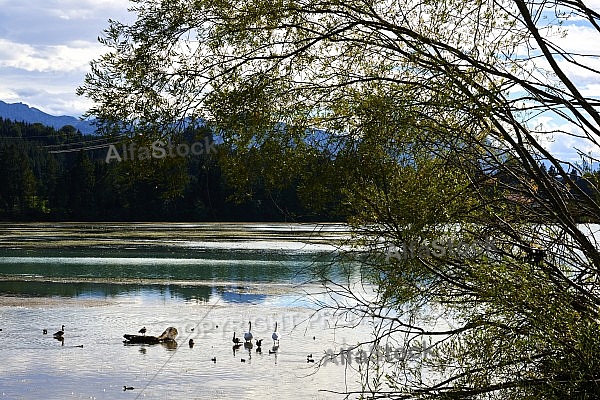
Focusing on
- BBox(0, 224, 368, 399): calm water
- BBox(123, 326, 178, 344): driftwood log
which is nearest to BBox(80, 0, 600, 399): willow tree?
BBox(0, 224, 368, 399): calm water

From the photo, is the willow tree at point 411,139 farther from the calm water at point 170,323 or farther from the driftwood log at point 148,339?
the driftwood log at point 148,339

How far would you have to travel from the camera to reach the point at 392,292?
483cm

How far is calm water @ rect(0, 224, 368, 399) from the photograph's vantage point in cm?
1073

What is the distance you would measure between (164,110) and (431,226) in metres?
1.65

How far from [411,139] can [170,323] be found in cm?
1105

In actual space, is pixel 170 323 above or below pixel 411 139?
below

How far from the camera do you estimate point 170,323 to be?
1512 cm

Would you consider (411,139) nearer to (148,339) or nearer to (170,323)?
(148,339)

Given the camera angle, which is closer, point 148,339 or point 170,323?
point 148,339

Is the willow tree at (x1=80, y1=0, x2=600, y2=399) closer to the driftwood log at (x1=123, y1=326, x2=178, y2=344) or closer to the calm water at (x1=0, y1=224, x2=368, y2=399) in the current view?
the calm water at (x1=0, y1=224, x2=368, y2=399)

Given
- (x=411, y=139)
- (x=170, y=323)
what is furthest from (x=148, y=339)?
(x=411, y=139)

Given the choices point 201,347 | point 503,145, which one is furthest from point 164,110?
point 201,347

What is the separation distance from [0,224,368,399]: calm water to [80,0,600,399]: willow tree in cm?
73

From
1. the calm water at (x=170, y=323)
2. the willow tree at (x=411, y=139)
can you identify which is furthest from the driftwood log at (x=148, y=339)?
the willow tree at (x=411, y=139)
